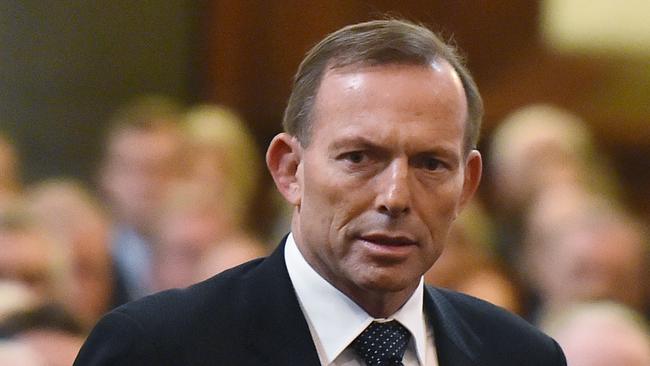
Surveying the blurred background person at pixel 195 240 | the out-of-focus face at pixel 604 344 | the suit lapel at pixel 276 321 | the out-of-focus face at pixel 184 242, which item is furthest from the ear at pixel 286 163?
the out-of-focus face at pixel 184 242

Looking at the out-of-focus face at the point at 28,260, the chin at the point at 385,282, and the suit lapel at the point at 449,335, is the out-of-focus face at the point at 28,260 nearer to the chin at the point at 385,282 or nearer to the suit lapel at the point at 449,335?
the suit lapel at the point at 449,335

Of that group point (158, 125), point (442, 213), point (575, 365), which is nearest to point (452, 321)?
point (442, 213)

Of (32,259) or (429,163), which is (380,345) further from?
(32,259)

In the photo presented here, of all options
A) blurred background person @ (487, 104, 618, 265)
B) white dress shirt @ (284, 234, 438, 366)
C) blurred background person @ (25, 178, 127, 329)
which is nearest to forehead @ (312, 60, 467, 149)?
white dress shirt @ (284, 234, 438, 366)

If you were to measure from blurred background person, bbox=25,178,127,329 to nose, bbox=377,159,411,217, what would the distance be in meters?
2.37

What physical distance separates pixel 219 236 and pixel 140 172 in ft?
1.35

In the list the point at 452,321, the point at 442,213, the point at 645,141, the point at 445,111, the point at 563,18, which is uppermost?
the point at 445,111

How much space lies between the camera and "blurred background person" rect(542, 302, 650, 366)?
13.2 ft

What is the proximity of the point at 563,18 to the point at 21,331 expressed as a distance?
3597 millimetres

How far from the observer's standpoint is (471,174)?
2451mm

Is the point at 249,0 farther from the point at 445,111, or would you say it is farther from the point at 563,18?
the point at 445,111

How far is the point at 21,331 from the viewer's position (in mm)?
4016

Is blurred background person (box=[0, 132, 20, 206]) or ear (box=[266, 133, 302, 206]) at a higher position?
ear (box=[266, 133, 302, 206])

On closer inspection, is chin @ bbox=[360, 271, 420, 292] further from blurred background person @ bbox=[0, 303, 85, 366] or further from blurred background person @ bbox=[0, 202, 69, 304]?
blurred background person @ bbox=[0, 202, 69, 304]
